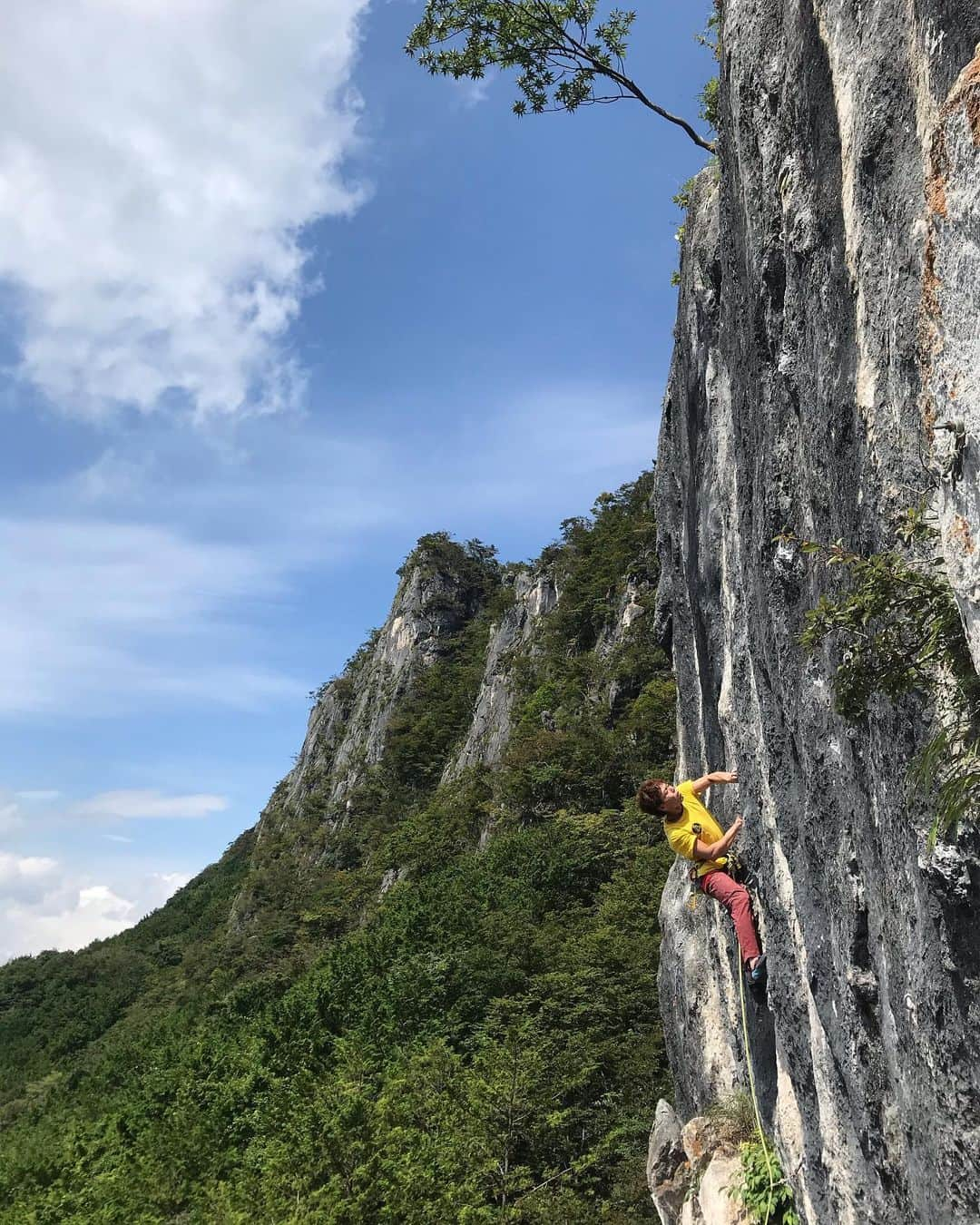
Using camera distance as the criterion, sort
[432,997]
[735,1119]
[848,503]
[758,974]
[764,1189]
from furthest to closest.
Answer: [432,997] → [735,1119] → [764,1189] → [758,974] → [848,503]

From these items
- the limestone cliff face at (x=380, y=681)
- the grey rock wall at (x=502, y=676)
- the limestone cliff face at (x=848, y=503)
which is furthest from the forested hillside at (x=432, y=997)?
the limestone cliff face at (x=848, y=503)

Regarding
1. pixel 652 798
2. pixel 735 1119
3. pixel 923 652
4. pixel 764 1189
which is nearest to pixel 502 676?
pixel 735 1119

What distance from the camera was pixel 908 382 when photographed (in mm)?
3408

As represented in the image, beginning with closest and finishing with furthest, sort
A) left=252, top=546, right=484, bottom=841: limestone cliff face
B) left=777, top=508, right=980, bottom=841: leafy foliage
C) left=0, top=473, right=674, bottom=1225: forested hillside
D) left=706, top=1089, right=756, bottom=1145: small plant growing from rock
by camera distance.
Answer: left=777, top=508, right=980, bottom=841: leafy foliage
left=706, top=1089, right=756, bottom=1145: small plant growing from rock
left=0, top=473, right=674, bottom=1225: forested hillside
left=252, top=546, right=484, bottom=841: limestone cliff face

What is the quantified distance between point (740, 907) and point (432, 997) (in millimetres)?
14762

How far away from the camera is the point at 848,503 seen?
3.95 meters

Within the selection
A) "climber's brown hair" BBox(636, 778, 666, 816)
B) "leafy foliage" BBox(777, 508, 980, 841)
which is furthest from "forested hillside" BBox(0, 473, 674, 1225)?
"leafy foliage" BBox(777, 508, 980, 841)

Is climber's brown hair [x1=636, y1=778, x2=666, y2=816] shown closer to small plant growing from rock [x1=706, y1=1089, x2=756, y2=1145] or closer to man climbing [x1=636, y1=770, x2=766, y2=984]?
man climbing [x1=636, y1=770, x2=766, y2=984]

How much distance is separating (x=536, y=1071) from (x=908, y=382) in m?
14.6

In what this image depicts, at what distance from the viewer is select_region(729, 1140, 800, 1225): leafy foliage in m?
6.51

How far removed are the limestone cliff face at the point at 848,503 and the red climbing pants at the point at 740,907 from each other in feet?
1.57

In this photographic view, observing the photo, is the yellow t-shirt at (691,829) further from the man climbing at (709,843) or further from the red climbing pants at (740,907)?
the red climbing pants at (740,907)

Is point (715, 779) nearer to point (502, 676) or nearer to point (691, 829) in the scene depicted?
point (691, 829)

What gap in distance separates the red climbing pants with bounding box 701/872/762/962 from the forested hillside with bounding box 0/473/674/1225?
825 cm
